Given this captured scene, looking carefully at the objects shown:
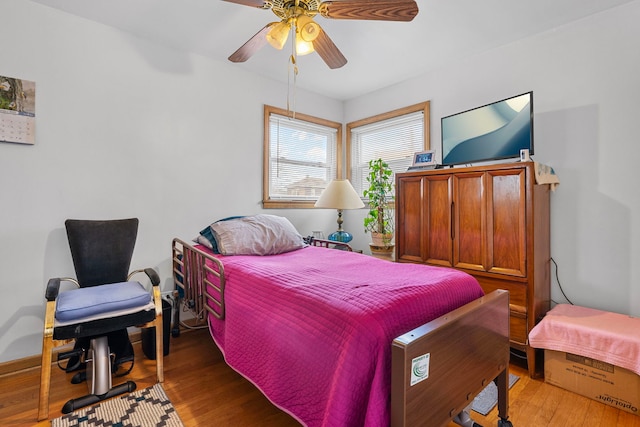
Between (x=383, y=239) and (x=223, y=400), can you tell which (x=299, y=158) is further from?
(x=223, y=400)

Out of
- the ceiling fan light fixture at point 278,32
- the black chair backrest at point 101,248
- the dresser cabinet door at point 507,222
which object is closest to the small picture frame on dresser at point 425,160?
the dresser cabinet door at point 507,222

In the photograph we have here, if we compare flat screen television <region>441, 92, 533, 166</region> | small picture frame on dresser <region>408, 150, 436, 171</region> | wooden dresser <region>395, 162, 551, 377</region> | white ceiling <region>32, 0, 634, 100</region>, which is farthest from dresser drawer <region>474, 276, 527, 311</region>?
white ceiling <region>32, 0, 634, 100</region>

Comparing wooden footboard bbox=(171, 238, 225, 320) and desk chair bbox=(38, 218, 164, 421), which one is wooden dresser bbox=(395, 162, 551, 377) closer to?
wooden footboard bbox=(171, 238, 225, 320)

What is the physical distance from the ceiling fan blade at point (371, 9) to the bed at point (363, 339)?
1.35 meters

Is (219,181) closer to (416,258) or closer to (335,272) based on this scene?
(335,272)

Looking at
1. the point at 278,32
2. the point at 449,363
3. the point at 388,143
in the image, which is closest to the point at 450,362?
the point at 449,363

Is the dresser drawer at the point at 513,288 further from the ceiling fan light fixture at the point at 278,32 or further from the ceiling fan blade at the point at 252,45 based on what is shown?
the ceiling fan blade at the point at 252,45

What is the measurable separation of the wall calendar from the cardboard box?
3677mm

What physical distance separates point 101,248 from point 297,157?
213 cm

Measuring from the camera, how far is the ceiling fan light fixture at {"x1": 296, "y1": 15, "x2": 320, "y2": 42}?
1694mm

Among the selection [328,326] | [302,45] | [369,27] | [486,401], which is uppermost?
[369,27]

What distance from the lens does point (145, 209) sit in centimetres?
257

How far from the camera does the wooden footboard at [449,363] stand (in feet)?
3.20

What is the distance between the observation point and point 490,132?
246 cm
